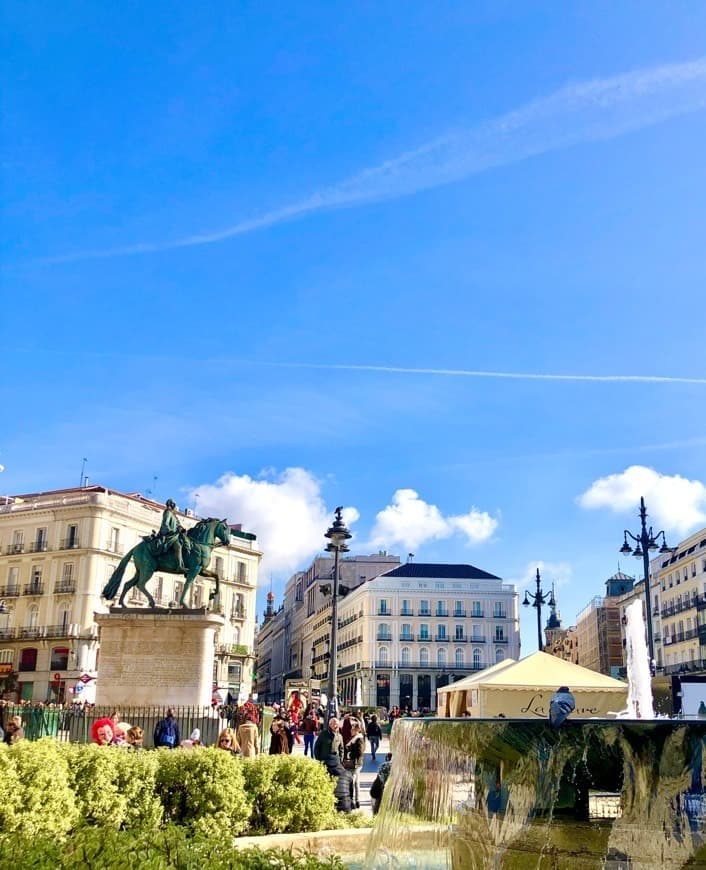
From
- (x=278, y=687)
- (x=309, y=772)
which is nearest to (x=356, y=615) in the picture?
(x=278, y=687)

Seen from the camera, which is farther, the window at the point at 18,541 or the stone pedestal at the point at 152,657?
the window at the point at 18,541

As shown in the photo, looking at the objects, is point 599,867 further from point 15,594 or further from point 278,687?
point 278,687

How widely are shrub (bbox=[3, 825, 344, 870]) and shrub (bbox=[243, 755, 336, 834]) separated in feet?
13.3

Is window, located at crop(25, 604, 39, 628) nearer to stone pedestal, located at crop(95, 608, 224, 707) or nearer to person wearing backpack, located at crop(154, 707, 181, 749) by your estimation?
stone pedestal, located at crop(95, 608, 224, 707)

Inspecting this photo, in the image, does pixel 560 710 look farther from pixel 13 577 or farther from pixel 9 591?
pixel 13 577

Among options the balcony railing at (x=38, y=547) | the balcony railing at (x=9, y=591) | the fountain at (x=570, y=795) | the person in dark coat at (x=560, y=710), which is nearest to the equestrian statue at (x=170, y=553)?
the fountain at (x=570, y=795)

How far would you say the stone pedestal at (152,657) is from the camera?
2000 centimetres

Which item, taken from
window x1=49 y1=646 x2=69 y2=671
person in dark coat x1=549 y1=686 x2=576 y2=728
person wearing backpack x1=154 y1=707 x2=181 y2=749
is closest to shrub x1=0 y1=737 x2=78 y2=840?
person in dark coat x1=549 y1=686 x2=576 y2=728

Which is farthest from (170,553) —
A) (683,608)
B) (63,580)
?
(683,608)

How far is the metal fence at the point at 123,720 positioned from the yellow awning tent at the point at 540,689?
218 inches

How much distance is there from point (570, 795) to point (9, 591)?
6331 cm

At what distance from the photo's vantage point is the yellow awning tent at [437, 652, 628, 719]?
1788 cm

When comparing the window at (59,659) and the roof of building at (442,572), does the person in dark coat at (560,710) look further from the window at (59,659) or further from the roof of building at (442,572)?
the roof of building at (442,572)

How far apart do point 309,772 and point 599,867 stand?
5.46 metres
